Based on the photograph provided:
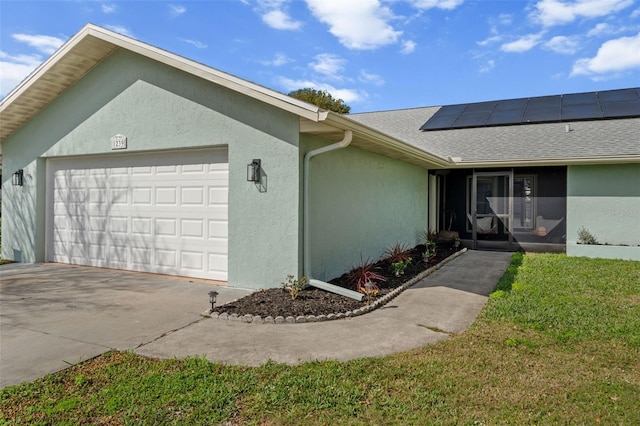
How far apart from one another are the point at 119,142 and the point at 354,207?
16.1 ft

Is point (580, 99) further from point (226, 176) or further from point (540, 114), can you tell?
point (226, 176)

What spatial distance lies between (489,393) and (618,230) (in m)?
10.0

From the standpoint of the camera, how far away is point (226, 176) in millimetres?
7012

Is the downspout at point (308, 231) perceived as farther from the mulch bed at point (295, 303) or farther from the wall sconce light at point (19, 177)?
the wall sconce light at point (19, 177)

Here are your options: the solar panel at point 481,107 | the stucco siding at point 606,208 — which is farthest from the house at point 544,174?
the solar panel at point 481,107

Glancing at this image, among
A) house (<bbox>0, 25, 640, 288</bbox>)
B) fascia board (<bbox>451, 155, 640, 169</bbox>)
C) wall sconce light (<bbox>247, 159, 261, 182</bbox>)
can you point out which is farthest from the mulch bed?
fascia board (<bbox>451, 155, 640, 169</bbox>)

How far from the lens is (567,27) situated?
12.6 m

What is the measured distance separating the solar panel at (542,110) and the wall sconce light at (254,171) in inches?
400

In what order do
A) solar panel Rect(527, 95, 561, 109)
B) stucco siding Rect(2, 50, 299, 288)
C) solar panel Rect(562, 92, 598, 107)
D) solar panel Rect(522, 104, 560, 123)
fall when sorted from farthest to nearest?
1. solar panel Rect(527, 95, 561, 109)
2. solar panel Rect(562, 92, 598, 107)
3. solar panel Rect(522, 104, 560, 123)
4. stucco siding Rect(2, 50, 299, 288)

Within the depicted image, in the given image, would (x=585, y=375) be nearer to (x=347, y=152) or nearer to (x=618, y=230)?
(x=347, y=152)

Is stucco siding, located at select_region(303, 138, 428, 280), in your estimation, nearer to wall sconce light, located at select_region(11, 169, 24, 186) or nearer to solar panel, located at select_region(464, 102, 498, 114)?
solar panel, located at select_region(464, 102, 498, 114)

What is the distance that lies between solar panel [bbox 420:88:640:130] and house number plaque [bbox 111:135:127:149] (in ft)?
35.3

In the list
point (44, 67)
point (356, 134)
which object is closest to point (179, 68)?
point (356, 134)

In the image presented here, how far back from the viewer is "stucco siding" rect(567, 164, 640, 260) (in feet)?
34.0
